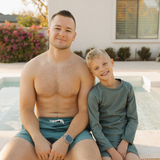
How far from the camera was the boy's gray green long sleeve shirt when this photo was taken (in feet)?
5.93

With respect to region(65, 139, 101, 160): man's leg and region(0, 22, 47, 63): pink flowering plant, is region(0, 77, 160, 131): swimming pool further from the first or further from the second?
region(0, 22, 47, 63): pink flowering plant

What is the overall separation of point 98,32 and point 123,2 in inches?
80.1

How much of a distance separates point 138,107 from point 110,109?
8.37 feet

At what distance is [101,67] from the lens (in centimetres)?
185

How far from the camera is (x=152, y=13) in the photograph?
1073 cm

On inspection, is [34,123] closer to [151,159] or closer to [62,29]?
[62,29]

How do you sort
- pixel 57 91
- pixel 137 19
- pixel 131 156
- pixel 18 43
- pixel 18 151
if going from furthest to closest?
1. pixel 137 19
2. pixel 18 43
3. pixel 57 91
4. pixel 131 156
5. pixel 18 151

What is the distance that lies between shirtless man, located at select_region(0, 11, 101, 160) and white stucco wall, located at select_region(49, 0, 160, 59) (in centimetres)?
884

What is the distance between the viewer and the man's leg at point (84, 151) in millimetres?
1492

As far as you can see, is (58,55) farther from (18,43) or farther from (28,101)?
(18,43)

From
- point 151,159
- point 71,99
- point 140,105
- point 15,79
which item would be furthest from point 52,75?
point 15,79

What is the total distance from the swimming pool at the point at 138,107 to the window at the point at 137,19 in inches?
220

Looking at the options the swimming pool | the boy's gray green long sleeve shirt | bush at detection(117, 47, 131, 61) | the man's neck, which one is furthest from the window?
the boy's gray green long sleeve shirt

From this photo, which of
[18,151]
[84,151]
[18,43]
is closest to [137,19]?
[18,43]
